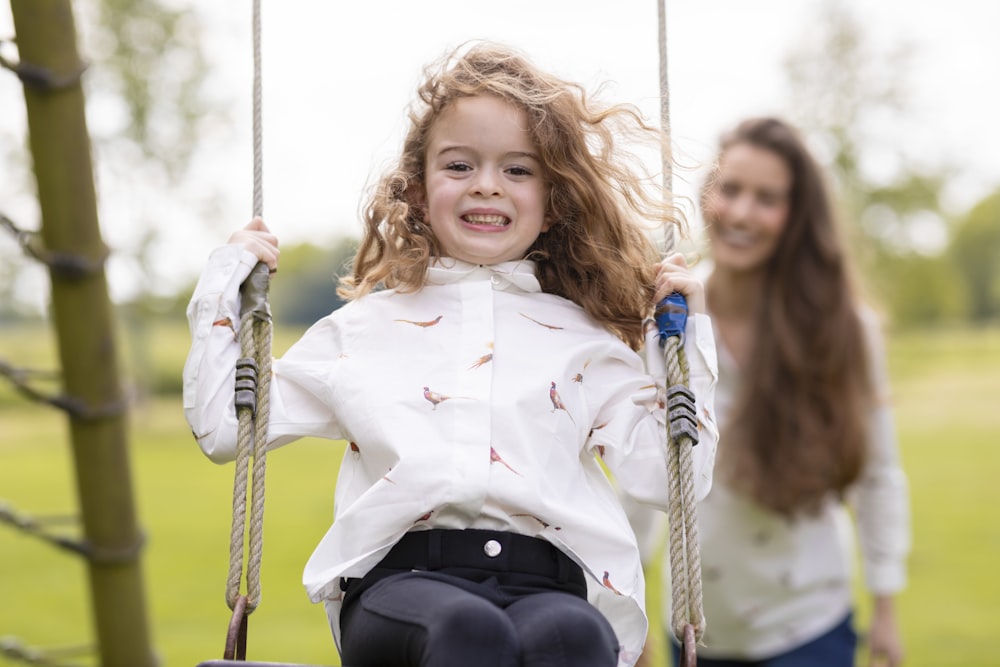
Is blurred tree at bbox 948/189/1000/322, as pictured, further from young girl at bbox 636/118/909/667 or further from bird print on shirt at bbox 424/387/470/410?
bird print on shirt at bbox 424/387/470/410

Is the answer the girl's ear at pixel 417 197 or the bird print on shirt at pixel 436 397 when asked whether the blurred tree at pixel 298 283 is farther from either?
the bird print on shirt at pixel 436 397

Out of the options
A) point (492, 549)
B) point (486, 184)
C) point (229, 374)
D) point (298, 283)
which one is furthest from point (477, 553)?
point (298, 283)

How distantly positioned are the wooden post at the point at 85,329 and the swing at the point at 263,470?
26.8 inches

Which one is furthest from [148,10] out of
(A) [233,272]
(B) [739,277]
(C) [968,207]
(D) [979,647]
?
(A) [233,272]

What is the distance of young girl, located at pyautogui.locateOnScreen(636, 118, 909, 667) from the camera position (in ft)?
9.52

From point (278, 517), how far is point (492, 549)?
9803 millimetres

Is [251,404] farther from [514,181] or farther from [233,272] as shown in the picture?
[514,181]

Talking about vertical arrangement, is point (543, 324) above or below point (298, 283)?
above

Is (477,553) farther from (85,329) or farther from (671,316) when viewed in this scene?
(85,329)

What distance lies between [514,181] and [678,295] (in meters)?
0.32

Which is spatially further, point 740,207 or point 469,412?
point 740,207

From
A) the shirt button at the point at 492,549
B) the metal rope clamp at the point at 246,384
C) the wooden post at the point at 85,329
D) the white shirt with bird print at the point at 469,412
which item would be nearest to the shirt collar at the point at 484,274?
the white shirt with bird print at the point at 469,412

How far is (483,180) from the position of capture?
183 cm

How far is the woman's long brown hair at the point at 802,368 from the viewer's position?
2.94 metres
